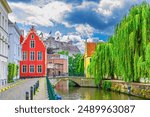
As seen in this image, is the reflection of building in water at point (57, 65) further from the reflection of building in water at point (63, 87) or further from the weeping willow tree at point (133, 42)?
the weeping willow tree at point (133, 42)

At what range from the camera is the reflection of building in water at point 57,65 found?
175 ft

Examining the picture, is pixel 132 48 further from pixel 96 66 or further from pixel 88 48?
pixel 88 48

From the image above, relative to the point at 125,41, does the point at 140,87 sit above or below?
below

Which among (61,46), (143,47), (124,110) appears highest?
(61,46)

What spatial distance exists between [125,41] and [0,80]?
323 inches

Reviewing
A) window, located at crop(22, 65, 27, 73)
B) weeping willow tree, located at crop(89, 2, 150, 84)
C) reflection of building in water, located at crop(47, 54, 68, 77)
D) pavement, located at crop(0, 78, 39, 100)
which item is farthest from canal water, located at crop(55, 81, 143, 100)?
reflection of building in water, located at crop(47, 54, 68, 77)

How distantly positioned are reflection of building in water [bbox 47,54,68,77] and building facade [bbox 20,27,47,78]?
7.39 m

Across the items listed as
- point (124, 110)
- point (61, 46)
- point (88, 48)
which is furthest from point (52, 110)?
point (61, 46)

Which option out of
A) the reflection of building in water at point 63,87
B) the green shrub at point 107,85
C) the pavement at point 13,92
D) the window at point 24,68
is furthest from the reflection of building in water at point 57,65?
the pavement at point 13,92

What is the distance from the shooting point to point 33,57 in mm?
45125

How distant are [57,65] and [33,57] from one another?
31.3 ft

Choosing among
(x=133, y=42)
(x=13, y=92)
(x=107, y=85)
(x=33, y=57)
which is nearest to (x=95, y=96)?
(x=133, y=42)

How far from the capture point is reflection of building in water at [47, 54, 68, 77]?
5347 centimetres

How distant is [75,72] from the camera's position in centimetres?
5572
